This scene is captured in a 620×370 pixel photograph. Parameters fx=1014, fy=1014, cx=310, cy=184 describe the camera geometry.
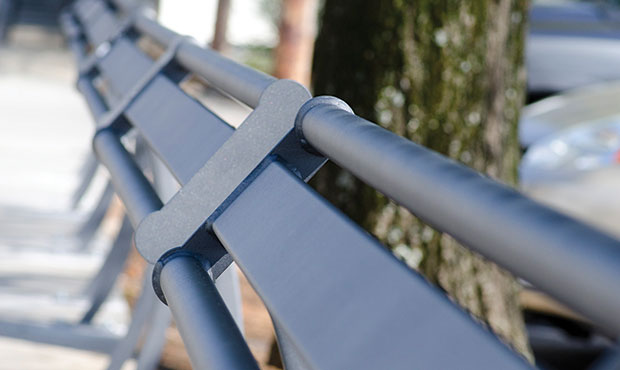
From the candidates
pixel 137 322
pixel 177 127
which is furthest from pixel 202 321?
pixel 137 322

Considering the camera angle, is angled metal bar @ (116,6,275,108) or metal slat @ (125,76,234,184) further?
metal slat @ (125,76,234,184)

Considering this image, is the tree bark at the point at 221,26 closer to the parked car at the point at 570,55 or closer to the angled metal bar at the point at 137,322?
the parked car at the point at 570,55

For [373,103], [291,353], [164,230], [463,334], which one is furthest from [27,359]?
[463,334]

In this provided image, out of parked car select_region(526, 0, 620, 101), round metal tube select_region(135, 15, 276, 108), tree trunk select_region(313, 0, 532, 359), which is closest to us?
round metal tube select_region(135, 15, 276, 108)

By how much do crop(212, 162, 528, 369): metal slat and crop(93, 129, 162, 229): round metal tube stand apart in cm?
45

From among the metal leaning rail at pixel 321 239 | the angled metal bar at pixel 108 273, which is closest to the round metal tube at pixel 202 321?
the metal leaning rail at pixel 321 239

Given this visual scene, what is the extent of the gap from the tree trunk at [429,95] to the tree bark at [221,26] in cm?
1652

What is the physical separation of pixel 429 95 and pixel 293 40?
1019cm

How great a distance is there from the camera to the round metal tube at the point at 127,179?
69.3 inches

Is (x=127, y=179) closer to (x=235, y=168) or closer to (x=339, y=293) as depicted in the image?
(x=235, y=168)

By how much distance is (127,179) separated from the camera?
198 cm

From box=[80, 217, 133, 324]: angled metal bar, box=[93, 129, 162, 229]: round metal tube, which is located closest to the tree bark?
box=[80, 217, 133, 324]: angled metal bar

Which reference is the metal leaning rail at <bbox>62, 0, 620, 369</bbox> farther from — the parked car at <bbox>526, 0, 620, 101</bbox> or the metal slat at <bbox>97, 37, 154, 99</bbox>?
the parked car at <bbox>526, 0, 620, 101</bbox>

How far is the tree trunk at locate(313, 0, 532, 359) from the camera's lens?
148 inches
